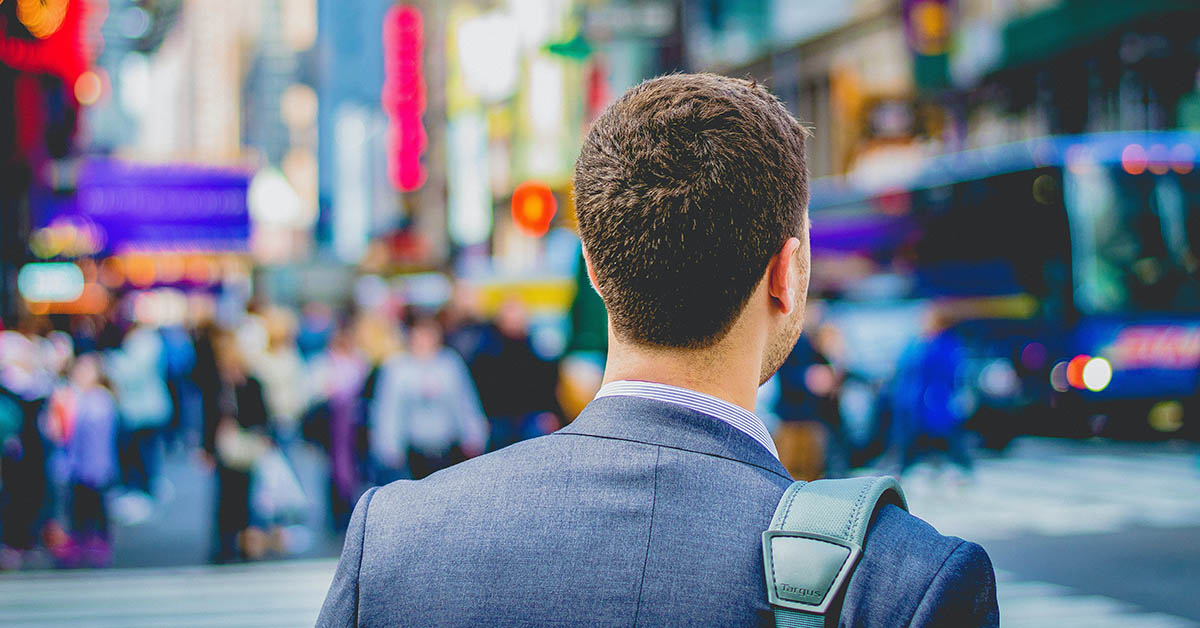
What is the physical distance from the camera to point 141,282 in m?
51.1

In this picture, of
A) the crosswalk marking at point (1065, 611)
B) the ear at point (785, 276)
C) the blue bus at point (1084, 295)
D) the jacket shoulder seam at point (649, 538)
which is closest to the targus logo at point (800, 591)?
the jacket shoulder seam at point (649, 538)

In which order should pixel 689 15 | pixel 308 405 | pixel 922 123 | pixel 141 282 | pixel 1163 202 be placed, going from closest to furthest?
1. pixel 689 15
2. pixel 308 405
3. pixel 1163 202
4. pixel 922 123
5. pixel 141 282

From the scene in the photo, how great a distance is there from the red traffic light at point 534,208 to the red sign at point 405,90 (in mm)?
30794

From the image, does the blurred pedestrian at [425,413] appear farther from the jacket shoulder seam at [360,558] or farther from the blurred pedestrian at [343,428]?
the jacket shoulder seam at [360,558]

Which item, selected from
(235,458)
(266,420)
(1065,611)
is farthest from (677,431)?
(266,420)

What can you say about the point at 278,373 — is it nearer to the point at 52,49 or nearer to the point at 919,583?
the point at 52,49

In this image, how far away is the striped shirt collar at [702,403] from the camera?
159cm

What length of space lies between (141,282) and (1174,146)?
43188mm

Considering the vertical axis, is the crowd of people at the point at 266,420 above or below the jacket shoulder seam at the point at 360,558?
below

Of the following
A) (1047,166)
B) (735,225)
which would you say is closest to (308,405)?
(1047,166)

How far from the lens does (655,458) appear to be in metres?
1.53

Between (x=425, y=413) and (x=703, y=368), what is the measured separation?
8.51 meters

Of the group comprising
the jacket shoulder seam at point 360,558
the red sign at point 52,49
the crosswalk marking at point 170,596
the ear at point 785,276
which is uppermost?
the red sign at point 52,49

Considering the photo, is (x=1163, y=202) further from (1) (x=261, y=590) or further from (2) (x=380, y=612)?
(2) (x=380, y=612)
